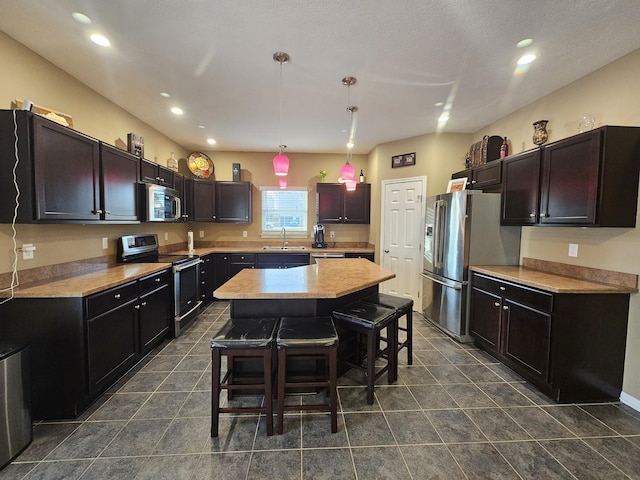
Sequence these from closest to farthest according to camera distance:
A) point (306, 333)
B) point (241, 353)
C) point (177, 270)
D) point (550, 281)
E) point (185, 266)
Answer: point (241, 353)
point (306, 333)
point (550, 281)
point (177, 270)
point (185, 266)

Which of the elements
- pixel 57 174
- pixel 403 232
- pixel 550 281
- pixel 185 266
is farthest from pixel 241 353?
pixel 403 232

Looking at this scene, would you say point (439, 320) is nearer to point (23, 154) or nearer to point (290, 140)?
point (290, 140)

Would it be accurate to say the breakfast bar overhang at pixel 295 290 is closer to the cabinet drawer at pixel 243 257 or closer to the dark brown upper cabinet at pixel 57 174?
the dark brown upper cabinet at pixel 57 174

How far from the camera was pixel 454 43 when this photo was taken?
2.10 m

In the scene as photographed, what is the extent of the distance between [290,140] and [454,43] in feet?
9.73

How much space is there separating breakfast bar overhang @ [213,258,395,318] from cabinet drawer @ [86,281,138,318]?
3.11 feet

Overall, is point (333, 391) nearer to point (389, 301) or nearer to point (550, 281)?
point (389, 301)

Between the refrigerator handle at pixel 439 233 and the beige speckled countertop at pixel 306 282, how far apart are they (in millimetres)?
1134

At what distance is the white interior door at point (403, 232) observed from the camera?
4.36 metres

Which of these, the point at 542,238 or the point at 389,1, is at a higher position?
the point at 389,1

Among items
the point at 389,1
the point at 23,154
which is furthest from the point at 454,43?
Answer: the point at 23,154

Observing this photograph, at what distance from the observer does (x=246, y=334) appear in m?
1.87

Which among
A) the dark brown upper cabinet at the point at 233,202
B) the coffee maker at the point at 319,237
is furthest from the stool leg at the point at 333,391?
the dark brown upper cabinet at the point at 233,202

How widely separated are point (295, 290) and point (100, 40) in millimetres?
2410
